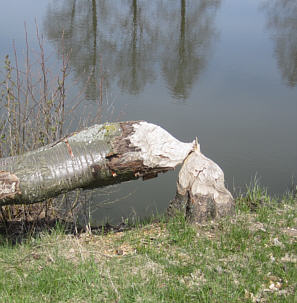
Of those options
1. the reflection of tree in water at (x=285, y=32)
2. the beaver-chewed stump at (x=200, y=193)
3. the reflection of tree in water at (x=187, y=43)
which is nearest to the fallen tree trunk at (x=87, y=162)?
the beaver-chewed stump at (x=200, y=193)

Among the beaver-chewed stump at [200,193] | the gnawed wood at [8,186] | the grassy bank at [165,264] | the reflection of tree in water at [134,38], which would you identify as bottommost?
the grassy bank at [165,264]

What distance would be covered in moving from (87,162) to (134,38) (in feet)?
43.6

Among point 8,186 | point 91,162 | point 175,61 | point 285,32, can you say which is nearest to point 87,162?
point 91,162

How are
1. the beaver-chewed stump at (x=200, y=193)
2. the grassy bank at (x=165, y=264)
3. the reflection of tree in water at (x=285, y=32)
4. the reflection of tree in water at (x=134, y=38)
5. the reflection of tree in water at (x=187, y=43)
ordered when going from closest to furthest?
1. the grassy bank at (x=165, y=264)
2. the beaver-chewed stump at (x=200, y=193)
3. the reflection of tree in water at (x=134, y=38)
4. the reflection of tree in water at (x=187, y=43)
5. the reflection of tree in water at (x=285, y=32)

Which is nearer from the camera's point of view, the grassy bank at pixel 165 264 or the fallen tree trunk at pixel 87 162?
the grassy bank at pixel 165 264

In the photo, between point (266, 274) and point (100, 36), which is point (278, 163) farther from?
point (100, 36)

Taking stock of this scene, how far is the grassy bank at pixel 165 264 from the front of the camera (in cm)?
309

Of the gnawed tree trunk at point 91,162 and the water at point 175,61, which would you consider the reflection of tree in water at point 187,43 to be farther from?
the gnawed tree trunk at point 91,162

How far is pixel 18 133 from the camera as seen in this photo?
208 inches

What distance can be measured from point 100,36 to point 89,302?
46.6 feet

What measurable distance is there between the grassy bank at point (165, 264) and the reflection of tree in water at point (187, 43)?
25.7ft

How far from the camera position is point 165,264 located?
11.7 feet

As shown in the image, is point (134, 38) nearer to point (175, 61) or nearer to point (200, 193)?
point (175, 61)

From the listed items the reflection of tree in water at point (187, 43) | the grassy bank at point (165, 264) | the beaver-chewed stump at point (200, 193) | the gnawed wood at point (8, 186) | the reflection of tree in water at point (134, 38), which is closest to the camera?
the grassy bank at point (165, 264)
